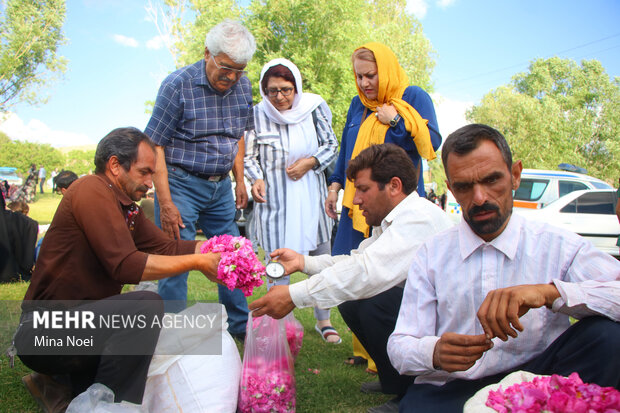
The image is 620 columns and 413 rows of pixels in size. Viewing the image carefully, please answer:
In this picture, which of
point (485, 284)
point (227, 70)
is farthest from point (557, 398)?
point (227, 70)

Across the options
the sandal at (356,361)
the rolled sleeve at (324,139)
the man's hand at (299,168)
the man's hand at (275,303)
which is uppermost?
the rolled sleeve at (324,139)

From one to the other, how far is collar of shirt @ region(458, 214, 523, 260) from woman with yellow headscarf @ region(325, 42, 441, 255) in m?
1.64

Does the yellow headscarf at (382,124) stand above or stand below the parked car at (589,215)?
above

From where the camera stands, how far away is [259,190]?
441cm

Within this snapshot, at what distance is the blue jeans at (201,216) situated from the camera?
13.0 ft

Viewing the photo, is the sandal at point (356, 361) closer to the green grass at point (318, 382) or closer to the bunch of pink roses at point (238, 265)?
the green grass at point (318, 382)

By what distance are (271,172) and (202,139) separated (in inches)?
31.3

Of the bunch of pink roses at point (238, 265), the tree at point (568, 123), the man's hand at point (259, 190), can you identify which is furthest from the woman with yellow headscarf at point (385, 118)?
the tree at point (568, 123)

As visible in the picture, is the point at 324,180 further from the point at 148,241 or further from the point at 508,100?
the point at 508,100

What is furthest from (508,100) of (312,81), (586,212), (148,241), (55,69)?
(148,241)

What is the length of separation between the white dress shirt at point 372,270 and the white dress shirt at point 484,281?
0.53 m

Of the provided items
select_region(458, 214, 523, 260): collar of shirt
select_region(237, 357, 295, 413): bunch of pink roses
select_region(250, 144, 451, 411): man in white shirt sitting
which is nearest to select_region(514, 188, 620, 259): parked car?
select_region(250, 144, 451, 411): man in white shirt sitting

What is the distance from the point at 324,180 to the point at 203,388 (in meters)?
2.65

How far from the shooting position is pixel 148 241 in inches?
132
